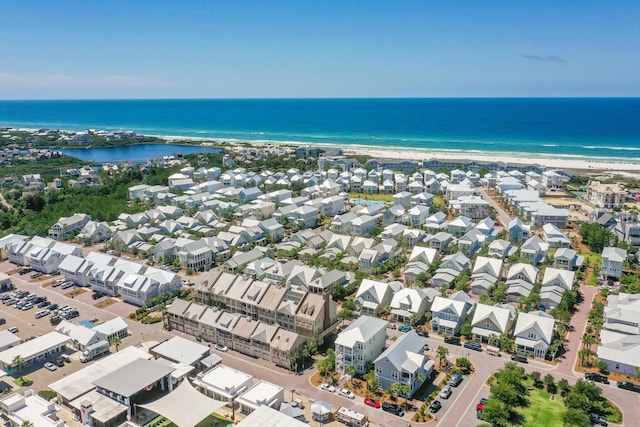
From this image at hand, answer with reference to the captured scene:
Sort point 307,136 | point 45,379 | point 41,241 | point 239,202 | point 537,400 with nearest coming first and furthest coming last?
point 537,400 < point 45,379 < point 41,241 < point 239,202 < point 307,136

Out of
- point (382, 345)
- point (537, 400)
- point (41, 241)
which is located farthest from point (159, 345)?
point (41, 241)

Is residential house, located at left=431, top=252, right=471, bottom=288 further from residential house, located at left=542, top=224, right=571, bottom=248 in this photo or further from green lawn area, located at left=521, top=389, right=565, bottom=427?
green lawn area, located at left=521, top=389, right=565, bottom=427

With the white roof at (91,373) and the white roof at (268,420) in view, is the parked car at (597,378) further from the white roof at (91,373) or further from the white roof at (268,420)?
the white roof at (91,373)

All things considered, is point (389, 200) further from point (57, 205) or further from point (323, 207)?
point (57, 205)

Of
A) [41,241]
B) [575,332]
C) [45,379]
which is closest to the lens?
[45,379]

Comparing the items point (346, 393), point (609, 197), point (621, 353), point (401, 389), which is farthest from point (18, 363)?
point (609, 197)

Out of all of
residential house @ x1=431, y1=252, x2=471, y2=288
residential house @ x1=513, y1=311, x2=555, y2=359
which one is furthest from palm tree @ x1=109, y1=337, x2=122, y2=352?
residential house @ x1=513, y1=311, x2=555, y2=359
